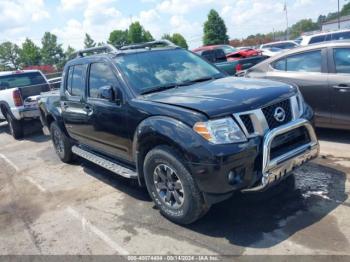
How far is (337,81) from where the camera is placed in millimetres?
5988

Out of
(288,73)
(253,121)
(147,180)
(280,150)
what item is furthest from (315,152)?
(288,73)

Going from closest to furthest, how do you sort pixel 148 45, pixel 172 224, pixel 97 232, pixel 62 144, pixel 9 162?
pixel 172 224 → pixel 97 232 → pixel 148 45 → pixel 62 144 → pixel 9 162

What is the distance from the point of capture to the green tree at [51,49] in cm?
7890

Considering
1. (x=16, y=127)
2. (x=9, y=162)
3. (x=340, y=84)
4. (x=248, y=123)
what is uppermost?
(x=248, y=123)

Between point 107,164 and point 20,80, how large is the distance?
7.83 meters

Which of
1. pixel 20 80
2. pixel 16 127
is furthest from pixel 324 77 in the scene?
pixel 20 80

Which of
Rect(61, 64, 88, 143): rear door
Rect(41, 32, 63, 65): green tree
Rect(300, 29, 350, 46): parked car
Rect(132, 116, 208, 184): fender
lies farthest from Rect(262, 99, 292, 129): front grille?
Rect(41, 32, 63, 65): green tree

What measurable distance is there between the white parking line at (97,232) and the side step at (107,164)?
70cm

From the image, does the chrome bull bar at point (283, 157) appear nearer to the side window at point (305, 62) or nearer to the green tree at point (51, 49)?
the side window at point (305, 62)

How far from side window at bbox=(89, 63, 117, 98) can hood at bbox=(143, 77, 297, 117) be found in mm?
762

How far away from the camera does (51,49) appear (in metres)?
80.2

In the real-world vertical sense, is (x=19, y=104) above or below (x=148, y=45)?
below

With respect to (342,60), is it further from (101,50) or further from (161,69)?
(101,50)

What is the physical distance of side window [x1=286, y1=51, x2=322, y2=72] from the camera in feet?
20.8
